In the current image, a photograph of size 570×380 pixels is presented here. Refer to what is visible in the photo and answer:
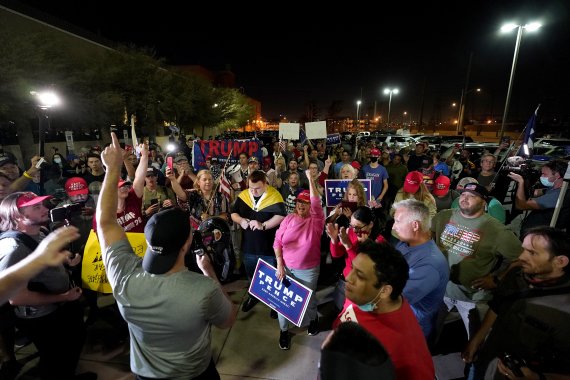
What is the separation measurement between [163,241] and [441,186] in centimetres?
499

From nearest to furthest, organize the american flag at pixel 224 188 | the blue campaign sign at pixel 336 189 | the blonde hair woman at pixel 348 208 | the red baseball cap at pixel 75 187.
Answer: the blonde hair woman at pixel 348 208, the red baseball cap at pixel 75 187, the american flag at pixel 224 188, the blue campaign sign at pixel 336 189

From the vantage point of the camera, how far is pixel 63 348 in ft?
9.07

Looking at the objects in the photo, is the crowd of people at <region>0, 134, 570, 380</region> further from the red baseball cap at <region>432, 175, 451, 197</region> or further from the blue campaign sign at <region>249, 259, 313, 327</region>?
the red baseball cap at <region>432, 175, 451, 197</region>

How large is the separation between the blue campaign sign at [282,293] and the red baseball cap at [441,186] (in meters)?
3.30

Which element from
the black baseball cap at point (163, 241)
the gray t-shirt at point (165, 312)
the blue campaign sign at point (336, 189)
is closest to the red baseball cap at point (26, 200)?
the gray t-shirt at point (165, 312)

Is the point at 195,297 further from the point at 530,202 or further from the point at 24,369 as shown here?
the point at 530,202

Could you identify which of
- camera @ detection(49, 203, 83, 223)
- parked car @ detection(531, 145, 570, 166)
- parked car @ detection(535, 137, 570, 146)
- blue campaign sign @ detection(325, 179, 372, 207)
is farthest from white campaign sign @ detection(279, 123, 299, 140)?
parked car @ detection(535, 137, 570, 146)

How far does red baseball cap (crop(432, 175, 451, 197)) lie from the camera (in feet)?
16.9

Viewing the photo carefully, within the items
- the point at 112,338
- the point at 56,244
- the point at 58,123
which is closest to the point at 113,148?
the point at 56,244

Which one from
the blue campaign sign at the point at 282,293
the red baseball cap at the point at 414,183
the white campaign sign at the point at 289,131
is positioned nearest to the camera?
the blue campaign sign at the point at 282,293

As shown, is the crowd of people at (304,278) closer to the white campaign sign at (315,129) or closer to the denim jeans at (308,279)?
the denim jeans at (308,279)

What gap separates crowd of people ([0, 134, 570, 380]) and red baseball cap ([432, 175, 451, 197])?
573 millimetres

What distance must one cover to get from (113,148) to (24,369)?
3.05 m

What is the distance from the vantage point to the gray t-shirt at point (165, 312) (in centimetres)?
162
